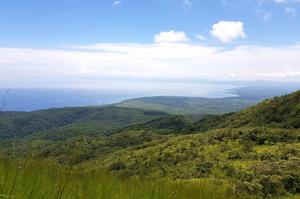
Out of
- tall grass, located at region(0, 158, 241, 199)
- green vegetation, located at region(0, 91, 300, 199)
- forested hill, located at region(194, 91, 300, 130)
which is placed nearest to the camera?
tall grass, located at region(0, 158, 241, 199)

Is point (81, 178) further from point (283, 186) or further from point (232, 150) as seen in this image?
point (232, 150)

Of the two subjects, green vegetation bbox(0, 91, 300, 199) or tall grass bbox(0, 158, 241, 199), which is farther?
green vegetation bbox(0, 91, 300, 199)

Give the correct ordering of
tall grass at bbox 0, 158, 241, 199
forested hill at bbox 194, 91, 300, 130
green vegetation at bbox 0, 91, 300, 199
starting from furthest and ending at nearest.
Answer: forested hill at bbox 194, 91, 300, 130
green vegetation at bbox 0, 91, 300, 199
tall grass at bbox 0, 158, 241, 199

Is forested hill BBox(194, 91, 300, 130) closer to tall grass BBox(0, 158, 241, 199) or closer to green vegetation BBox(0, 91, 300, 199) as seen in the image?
green vegetation BBox(0, 91, 300, 199)

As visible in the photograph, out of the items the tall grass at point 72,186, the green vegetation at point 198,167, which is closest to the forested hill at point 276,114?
the green vegetation at point 198,167

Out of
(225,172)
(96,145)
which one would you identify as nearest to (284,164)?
(225,172)

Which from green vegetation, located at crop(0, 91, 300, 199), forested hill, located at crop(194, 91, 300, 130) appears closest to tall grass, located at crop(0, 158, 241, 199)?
green vegetation, located at crop(0, 91, 300, 199)

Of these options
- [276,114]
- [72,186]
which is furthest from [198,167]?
[276,114]

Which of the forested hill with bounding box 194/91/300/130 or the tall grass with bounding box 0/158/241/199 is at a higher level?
the tall grass with bounding box 0/158/241/199
